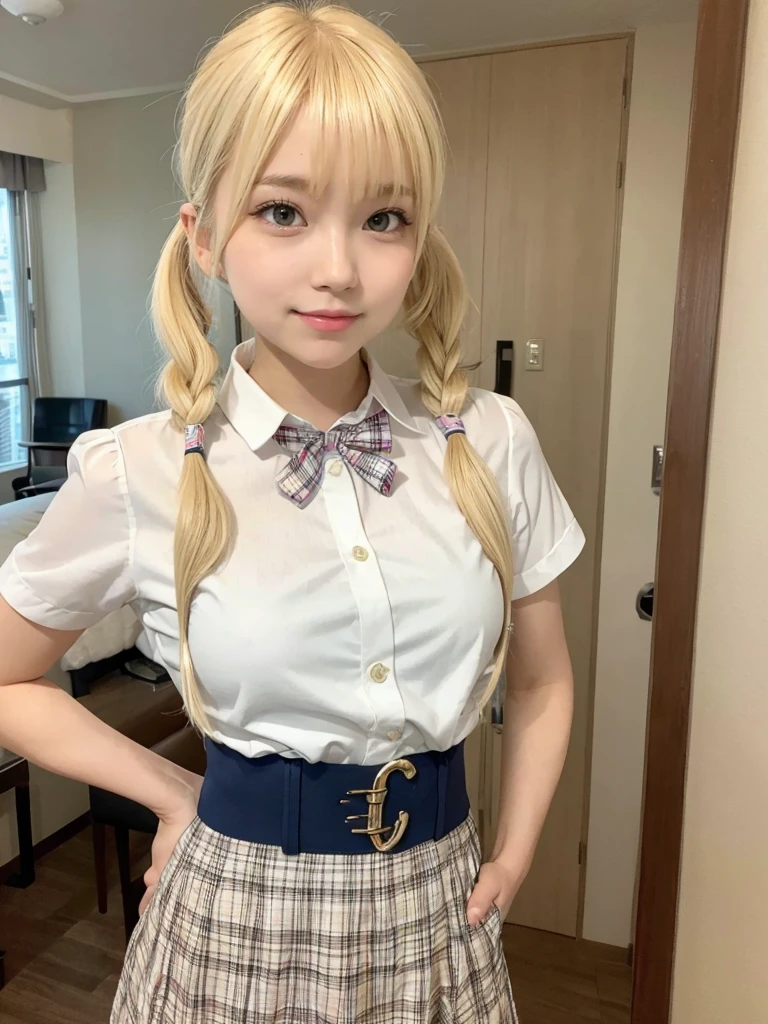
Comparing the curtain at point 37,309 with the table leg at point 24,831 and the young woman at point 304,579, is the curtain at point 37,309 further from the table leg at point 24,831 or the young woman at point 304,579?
the young woman at point 304,579

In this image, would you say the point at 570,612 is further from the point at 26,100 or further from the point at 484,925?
the point at 26,100

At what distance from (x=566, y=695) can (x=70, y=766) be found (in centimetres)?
52

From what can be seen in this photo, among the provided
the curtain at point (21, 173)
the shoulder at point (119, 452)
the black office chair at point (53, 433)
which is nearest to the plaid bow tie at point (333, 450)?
the shoulder at point (119, 452)

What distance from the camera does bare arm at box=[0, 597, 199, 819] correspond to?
0.81 meters

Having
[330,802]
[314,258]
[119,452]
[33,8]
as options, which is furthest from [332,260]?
[33,8]

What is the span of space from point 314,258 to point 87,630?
1821 millimetres

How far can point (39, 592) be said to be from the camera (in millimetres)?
778

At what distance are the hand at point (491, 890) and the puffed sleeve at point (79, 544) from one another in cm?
47

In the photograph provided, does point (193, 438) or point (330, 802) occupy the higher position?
point (193, 438)

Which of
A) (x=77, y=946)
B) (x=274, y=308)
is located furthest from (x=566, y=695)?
(x=77, y=946)

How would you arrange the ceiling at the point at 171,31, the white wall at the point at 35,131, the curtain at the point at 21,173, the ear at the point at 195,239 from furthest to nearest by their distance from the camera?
the curtain at the point at 21,173 → the white wall at the point at 35,131 → the ceiling at the point at 171,31 → the ear at the point at 195,239

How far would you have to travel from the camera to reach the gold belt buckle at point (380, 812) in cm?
77

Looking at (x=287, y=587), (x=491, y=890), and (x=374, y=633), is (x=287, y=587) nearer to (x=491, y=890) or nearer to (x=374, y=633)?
(x=374, y=633)

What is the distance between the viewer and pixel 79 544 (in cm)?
77
